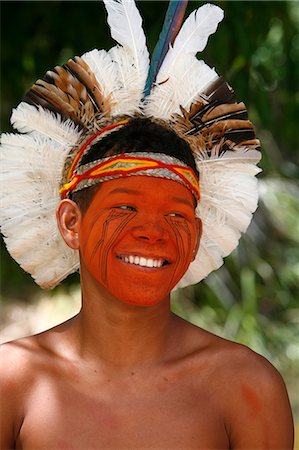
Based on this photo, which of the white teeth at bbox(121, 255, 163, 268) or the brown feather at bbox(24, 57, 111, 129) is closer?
the white teeth at bbox(121, 255, 163, 268)

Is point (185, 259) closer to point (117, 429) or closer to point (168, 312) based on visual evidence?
point (168, 312)

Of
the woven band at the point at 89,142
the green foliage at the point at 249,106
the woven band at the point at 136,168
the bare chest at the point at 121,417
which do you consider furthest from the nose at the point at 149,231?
the green foliage at the point at 249,106

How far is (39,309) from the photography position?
6340mm

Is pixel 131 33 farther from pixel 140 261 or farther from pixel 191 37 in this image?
pixel 140 261

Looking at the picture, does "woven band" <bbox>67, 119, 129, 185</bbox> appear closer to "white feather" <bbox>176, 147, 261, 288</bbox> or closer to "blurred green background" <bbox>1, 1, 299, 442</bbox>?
"white feather" <bbox>176, 147, 261, 288</bbox>

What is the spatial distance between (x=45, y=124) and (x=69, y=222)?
0.96 ft

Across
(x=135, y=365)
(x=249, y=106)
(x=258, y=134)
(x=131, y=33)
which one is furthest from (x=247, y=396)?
(x=258, y=134)

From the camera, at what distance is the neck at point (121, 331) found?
274cm

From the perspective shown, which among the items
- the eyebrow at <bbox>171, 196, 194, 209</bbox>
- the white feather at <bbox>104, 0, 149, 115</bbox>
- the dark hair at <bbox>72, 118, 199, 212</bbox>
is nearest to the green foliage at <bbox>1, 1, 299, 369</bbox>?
the white feather at <bbox>104, 0, 149, 115</bbox>

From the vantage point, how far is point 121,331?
2758 mm

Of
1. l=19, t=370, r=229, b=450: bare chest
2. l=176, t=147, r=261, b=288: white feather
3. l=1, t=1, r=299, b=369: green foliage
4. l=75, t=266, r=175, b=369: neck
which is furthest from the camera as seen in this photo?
l=1, t=1, r=299, b=369: green foliage

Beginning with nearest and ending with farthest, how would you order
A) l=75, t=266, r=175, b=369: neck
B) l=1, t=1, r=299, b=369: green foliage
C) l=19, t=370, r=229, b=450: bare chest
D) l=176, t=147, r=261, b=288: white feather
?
l=19, t=370, r=229, b=450: bare chest → l=75, t=266, r=175, b=369: neck → l=176, t=147, r=261, b=288: white feather → l=1, t=1, r=299, b=369: green foliage

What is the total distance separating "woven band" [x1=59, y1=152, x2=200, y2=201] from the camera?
267 centimetres

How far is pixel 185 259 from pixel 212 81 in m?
0.52
